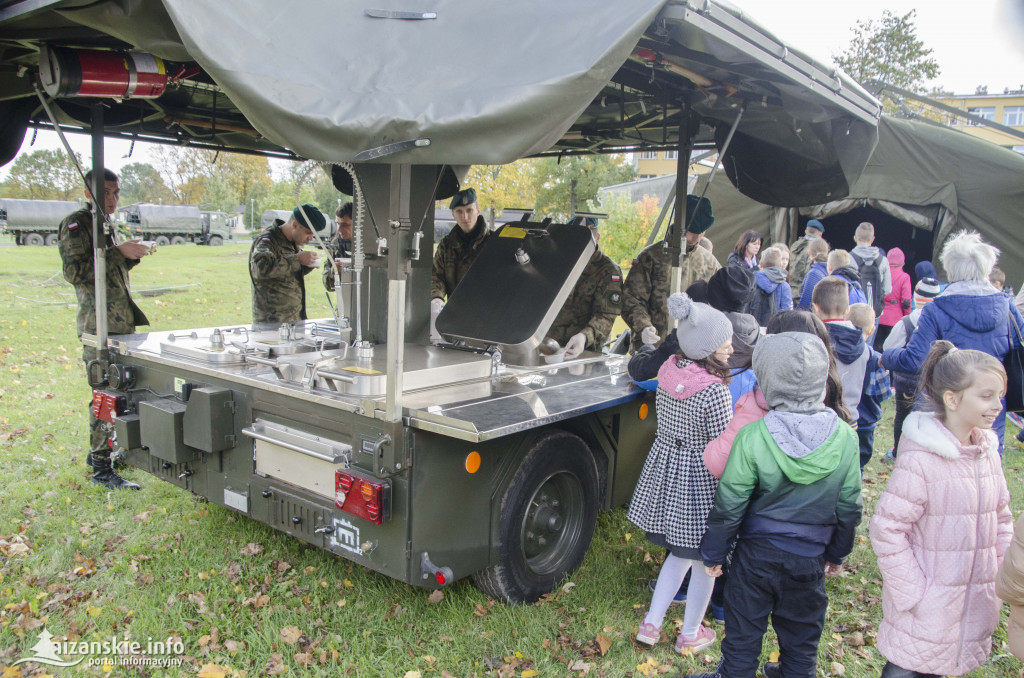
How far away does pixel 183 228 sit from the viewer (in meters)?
39.1

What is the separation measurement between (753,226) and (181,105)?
30.6ft

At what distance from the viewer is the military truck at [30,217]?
103 feet

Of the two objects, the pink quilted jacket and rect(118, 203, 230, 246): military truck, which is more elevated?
rect(118, 203, 230, 246): military truck

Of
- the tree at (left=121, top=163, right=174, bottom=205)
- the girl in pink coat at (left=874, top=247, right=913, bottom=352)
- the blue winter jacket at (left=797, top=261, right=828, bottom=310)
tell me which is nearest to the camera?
the blue winter jacket at (left=797, top=261, right=828, bottom=310)

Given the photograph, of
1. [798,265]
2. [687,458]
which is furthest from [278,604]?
[798,265]

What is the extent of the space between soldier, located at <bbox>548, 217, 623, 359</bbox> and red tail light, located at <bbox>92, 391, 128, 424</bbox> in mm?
2717

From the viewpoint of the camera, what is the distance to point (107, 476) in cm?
495

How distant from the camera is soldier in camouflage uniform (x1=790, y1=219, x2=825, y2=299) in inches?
349

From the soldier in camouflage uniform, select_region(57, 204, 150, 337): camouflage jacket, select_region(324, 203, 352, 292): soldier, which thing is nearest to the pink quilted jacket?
select_region(324, 203, 352, 292): soldier

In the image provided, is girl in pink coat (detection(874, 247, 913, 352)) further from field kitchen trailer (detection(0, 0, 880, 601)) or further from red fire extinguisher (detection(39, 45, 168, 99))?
red fire extinguisher (detection(39, 45, 168, 99))

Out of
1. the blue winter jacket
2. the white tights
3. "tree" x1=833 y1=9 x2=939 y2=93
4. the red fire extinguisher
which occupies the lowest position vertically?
the white tights

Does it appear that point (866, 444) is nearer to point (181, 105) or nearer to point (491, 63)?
point (491, 63)

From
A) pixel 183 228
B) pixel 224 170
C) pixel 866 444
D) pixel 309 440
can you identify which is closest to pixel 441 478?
pixel 309 440

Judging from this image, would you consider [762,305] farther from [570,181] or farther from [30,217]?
[30,217]
